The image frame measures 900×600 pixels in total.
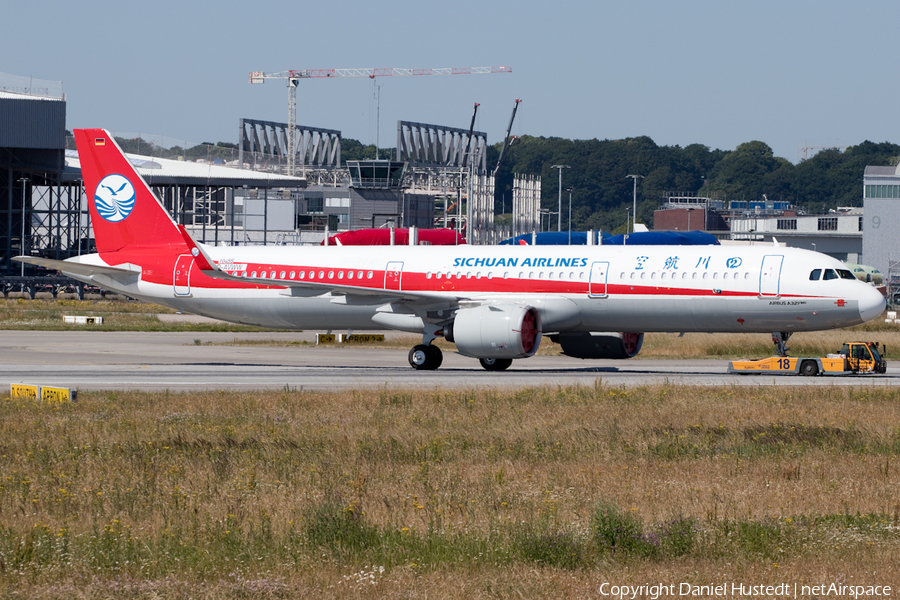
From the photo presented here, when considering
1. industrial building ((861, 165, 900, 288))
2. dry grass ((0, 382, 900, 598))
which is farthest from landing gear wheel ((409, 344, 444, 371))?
industrial building ((861, 165, 900, 288))

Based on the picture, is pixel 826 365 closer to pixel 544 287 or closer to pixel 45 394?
pixel 544 287

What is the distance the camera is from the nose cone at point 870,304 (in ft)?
112

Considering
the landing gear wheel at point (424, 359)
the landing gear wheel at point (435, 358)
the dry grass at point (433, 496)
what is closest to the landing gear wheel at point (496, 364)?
the landing gear wheel at point (435, 358)

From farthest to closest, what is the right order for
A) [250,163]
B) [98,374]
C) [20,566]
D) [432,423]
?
[250,163] → [98,374] → [432,423] → [20,566]

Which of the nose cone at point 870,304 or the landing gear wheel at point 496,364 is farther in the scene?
the landing gear wheel at point 496,364

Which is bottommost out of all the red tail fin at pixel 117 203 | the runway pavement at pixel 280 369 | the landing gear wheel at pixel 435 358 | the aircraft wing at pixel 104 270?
the runway pavement at pixel 280 369

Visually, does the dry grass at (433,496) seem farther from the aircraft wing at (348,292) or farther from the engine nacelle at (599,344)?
the engine nacelle at (599,344)

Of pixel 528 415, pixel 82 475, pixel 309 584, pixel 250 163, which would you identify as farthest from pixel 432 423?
pixel 250 163

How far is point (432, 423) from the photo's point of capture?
2209 cm

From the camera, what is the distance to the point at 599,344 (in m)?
39.5

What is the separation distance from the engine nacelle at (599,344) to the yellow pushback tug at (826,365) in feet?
14.5

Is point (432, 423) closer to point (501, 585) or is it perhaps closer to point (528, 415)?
point (528, 415)

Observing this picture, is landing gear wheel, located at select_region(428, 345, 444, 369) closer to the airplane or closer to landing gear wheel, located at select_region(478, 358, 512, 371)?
the airplane

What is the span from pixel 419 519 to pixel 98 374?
2411 centimetres
